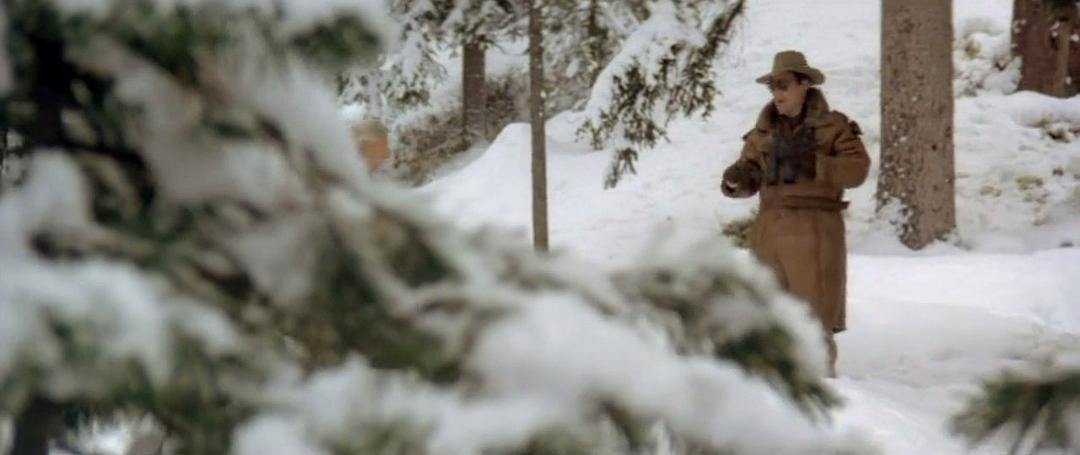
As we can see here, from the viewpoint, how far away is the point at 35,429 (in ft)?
3.91

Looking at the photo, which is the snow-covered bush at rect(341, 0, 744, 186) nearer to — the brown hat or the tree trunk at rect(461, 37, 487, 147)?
the brown hat

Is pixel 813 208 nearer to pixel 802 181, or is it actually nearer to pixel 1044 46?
pixel 802 181

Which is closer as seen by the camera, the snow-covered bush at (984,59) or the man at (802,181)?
the man at (802,181)

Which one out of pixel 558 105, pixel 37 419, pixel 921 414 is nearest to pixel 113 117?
pixel 37 419

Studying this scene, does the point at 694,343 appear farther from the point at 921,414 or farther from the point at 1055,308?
the point at 1055,308

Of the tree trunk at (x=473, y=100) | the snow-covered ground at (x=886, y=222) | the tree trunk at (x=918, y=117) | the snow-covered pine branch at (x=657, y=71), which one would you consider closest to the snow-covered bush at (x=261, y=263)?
the snow-covered ground at (x=886, y=222)

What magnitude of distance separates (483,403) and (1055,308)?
7.95 meters

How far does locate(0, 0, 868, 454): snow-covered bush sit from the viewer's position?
39.9 inches

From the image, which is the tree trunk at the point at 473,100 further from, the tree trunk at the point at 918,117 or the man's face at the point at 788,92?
the man's face at the point at 788,92

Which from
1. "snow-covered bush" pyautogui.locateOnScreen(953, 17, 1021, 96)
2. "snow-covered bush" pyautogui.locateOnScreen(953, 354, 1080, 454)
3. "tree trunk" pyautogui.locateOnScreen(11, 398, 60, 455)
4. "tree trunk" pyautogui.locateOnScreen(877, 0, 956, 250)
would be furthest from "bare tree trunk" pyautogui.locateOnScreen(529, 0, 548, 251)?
"tree trunk" pyautogui.locateOnScreen(11, 398, 60, 455)

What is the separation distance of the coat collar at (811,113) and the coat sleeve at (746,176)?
0.43 ft

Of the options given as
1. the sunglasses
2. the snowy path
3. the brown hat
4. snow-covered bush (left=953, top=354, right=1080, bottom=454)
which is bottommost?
the snowy path

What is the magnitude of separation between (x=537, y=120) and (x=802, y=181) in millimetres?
3973

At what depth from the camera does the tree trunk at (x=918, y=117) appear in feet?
30.8
